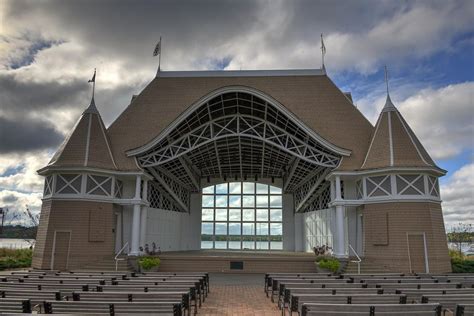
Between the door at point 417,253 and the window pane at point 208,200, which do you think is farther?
the window pane at point 208,200

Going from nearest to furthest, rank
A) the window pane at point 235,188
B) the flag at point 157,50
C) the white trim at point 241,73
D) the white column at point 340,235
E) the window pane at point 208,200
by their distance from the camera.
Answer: the white column at point 340,235 → the white trim at point 241,73 → the flag at point 157,50 → the window pane at point 208,200 → the window pane at point 235,188

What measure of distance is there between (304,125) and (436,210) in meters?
7.47

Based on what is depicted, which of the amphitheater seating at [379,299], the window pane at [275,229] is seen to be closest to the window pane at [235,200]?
the window pane at [275,229]

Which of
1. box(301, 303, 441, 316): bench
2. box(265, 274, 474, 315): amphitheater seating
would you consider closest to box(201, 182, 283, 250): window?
box(265, 274, 474, 315): amphitheater seating

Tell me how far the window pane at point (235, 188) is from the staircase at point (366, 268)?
64.0 feet

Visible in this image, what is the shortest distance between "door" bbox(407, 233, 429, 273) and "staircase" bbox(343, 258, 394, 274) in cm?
120

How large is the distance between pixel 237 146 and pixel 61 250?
14.0m

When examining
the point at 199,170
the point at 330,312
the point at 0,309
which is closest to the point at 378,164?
the point at 330,312

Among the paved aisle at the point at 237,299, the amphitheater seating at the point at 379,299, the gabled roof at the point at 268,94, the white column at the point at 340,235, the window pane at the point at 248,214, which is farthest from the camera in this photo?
the window pane at the point at 248,214

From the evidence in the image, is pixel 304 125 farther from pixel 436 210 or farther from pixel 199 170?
pixel 199 170

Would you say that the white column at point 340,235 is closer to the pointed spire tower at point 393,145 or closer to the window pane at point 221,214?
the pointed spire tower at point 393,145

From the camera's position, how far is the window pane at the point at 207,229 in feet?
119

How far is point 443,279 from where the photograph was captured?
11.4 m

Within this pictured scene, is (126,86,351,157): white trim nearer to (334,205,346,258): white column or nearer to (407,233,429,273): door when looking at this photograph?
(334,205,346,258): white column
